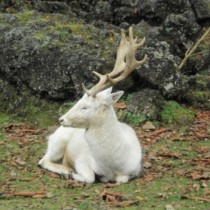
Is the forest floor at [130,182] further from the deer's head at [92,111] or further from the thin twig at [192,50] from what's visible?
the thin twig at [192,50]

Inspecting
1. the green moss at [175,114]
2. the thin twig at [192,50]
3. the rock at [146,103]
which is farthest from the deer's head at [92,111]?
the thin twig at [192,50]

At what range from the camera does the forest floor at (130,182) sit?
22.3 ft

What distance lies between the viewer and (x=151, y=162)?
9023 mm

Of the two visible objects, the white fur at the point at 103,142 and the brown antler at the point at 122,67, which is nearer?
the white fur at the point at 103,142

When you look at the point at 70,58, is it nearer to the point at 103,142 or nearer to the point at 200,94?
the point at 200,94

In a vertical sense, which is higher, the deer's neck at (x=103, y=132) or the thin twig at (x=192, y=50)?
the thin twig at (x=192, y=50)

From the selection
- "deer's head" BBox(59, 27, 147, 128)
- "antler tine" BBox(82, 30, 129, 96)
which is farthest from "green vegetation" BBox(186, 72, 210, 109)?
"deer's head" BBox(59, 27, 147, 128)

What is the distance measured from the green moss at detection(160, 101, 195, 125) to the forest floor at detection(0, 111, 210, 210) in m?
0.52

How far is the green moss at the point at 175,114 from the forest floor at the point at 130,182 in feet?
1.70

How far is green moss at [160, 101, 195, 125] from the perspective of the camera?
38.3 feet

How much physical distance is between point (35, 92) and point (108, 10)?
12.2 feet

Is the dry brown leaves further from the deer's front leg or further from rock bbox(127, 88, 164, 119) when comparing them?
rock bbox(127, 88, 164, 119)

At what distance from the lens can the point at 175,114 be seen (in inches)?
465

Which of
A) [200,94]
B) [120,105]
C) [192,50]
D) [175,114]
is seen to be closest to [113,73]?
[120,105]
